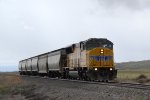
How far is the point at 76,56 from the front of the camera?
36906mm

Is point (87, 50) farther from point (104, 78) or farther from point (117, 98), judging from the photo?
point (117, 98)

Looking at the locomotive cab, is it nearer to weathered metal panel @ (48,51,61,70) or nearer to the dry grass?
the dry grass

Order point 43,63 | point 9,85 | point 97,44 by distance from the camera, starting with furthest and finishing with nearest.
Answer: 1. point 43,63
2. point 9,85
3. point 97,44

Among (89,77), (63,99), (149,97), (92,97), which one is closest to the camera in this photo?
(149,97)

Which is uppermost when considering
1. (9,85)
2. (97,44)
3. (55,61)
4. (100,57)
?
(97,44)

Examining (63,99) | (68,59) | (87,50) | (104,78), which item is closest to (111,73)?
(104,78)

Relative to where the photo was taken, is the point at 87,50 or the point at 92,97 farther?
the point at 87,50

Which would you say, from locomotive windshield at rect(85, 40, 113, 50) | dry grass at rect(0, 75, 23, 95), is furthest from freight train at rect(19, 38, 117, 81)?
dry grass at rect(0, 75, 23, 95)

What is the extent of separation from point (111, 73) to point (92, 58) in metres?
2.12

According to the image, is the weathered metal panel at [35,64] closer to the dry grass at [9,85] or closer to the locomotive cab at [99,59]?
the dry grass at [9,85]

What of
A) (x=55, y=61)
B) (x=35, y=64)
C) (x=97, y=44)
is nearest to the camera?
(x=97, y=44)

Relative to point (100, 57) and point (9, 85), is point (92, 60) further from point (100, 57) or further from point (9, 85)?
point (9, 85)

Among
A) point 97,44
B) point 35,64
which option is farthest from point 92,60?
point 35,64

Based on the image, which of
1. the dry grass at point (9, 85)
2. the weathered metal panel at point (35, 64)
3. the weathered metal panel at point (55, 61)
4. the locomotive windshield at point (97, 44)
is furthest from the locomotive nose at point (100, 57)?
the weathered metal panel at point (35, 64)
